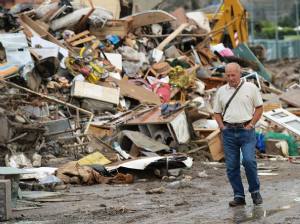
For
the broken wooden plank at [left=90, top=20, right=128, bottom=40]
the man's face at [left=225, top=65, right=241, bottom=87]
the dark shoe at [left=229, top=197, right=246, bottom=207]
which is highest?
the broken wooden plank at [left=90, top=20, right=128, bottom=40]

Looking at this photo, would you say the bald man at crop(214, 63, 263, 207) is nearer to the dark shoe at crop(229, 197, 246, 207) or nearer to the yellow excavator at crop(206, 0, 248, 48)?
the dark shoe at crop(229, 197, 246, 207)

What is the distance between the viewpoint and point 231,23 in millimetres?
28594

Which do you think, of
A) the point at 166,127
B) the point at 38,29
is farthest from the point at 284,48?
the point at 166,127

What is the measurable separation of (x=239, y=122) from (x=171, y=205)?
1575mm

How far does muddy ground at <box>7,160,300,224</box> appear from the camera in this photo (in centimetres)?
939

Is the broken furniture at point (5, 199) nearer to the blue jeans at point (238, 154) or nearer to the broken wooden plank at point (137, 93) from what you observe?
the blue jeans at point (238, 154)

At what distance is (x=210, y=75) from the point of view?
23.4m

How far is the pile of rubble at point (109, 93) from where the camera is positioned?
14391 millimetres

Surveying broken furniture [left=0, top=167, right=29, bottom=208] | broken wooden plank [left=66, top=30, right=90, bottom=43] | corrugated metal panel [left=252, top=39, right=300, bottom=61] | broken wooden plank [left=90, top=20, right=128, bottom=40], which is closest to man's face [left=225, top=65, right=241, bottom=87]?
broken furniture [left=0, top=167, right=29, bottom=208]

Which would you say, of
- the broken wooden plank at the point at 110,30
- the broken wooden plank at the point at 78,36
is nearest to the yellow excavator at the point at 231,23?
the broken wooden plank at the point at 110,30

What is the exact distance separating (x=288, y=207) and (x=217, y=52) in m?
17.0

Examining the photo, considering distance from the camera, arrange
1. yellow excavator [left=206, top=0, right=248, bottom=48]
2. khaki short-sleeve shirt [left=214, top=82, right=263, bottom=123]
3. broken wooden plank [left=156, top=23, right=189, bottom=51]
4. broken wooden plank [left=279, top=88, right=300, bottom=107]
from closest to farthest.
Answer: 1. khaki short-sleeve shirt [left=214, top=82, right=263, bottom=123]
2. broken wooden plank [left=279, top=88, right=300, bottom=107]
3. broken wooden plank [left=156, top=23, right=189, bottom=51]
4. yellow excavator [left=206, top=0, right=248, bottom=48]

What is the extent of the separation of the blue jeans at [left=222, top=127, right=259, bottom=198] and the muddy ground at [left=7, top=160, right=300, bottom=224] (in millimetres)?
319

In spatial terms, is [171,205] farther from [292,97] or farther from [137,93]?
[292,97]
